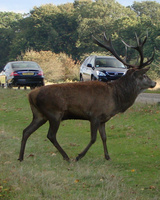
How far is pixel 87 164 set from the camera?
831cm

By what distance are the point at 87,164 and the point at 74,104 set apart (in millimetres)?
1231

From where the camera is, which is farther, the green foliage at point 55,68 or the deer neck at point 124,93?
the green foliage at point 55,68

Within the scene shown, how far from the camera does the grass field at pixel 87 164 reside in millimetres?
6078

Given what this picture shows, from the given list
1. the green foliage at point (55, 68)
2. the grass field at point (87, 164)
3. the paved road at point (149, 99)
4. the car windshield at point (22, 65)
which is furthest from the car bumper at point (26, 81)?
the green foliage at point (55, 68)

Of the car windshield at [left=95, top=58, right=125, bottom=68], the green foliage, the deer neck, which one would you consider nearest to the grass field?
the deer neck

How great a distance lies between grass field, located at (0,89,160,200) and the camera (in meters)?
6.08

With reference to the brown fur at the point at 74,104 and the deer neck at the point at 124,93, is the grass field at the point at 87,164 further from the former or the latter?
the deer neck at the point at 124,93

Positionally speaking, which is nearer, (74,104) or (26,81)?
(74,104)

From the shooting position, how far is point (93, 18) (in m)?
74.4

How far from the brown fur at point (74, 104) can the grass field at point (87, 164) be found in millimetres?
631

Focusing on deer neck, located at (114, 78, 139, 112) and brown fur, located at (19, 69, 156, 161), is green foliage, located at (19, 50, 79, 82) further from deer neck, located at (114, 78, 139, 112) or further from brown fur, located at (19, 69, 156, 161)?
brown fur, located at (19, 69, 156, 161)

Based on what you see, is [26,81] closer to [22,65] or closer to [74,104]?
[22,65]

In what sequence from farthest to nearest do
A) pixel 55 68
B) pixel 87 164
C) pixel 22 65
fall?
pixel 55 68, pixel 22 65, pixel 87 164

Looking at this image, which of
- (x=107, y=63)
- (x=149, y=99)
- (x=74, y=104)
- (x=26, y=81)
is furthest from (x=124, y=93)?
(x=26, y=81)
